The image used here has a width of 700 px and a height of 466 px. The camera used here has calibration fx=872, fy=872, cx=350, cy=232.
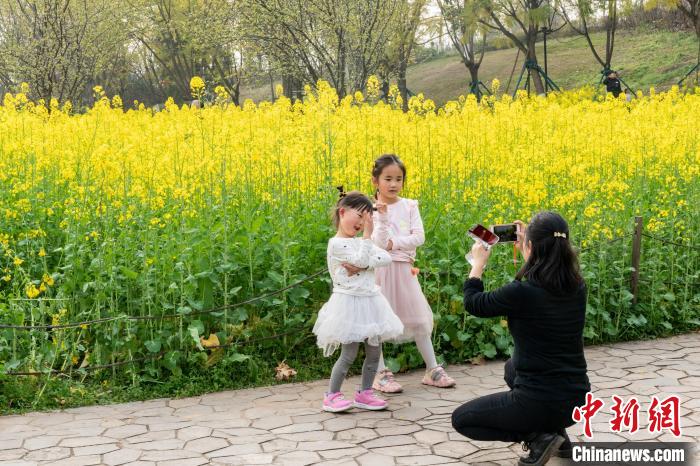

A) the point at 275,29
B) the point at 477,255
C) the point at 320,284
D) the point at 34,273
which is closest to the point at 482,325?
the point at 320,284

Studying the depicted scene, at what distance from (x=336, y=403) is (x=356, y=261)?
35.7 inches

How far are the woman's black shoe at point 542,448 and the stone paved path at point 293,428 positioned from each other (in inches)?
12.2

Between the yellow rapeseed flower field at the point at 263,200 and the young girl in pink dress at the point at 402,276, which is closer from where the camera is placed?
the young girl in pink dress at the point at 402,276

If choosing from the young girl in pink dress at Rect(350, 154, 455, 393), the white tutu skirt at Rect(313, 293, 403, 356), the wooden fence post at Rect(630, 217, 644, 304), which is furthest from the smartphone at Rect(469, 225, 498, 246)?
the wooden fence post at Rect(630, 217, 644, 304)

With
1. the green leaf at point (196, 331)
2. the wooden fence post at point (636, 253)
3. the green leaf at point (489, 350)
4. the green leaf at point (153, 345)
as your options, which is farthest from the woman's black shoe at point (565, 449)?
the wooden fence post at point (636, 253)

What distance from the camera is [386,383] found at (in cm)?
577

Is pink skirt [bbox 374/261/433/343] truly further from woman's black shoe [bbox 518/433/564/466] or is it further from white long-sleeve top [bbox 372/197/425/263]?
woman's black shoe [bbox 518/433/564/466]

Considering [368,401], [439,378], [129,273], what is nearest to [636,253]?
[439,378]

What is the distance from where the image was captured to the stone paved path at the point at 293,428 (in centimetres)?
463

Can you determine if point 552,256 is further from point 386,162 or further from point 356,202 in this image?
point 386,162

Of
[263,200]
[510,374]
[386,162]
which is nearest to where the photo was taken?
[510,374]

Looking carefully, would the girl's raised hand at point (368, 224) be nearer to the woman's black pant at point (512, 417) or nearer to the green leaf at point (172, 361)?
the woman's black pant at point (512, 417)

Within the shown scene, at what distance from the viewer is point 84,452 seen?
4762mm

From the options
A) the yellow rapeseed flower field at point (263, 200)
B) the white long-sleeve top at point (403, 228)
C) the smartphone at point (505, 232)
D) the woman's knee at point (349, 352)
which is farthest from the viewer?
the yellow rapeseed flower field at point (263, 200)
